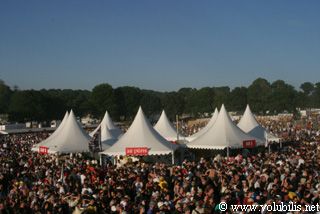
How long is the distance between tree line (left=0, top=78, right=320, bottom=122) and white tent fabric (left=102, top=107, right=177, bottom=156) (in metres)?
71.6

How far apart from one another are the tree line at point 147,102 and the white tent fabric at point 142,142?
71.6 meters

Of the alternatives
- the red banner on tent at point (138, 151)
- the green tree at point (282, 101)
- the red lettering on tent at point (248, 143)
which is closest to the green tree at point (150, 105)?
the green tree at point (282, 101)

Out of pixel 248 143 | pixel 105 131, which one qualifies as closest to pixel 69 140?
pixel 105 131

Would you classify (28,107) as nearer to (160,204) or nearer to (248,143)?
(248,143)

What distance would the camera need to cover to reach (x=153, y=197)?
1158 cm

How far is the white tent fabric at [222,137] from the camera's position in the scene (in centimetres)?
2327

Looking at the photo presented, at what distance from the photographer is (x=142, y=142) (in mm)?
22109

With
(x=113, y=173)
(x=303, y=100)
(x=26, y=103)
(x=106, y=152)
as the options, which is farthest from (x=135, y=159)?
(x=303, y=100)

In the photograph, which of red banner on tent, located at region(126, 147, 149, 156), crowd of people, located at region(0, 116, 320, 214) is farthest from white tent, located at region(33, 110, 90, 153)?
crowd of people, located at region(0, 116, 320, 214)

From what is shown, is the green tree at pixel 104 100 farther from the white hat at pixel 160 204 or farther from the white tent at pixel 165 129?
the white hat at pixel 160 204

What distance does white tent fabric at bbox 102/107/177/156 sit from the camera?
21656 mm

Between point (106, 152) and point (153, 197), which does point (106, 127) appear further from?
point (153, 197)

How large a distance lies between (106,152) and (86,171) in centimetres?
456

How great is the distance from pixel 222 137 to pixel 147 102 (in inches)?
3532
